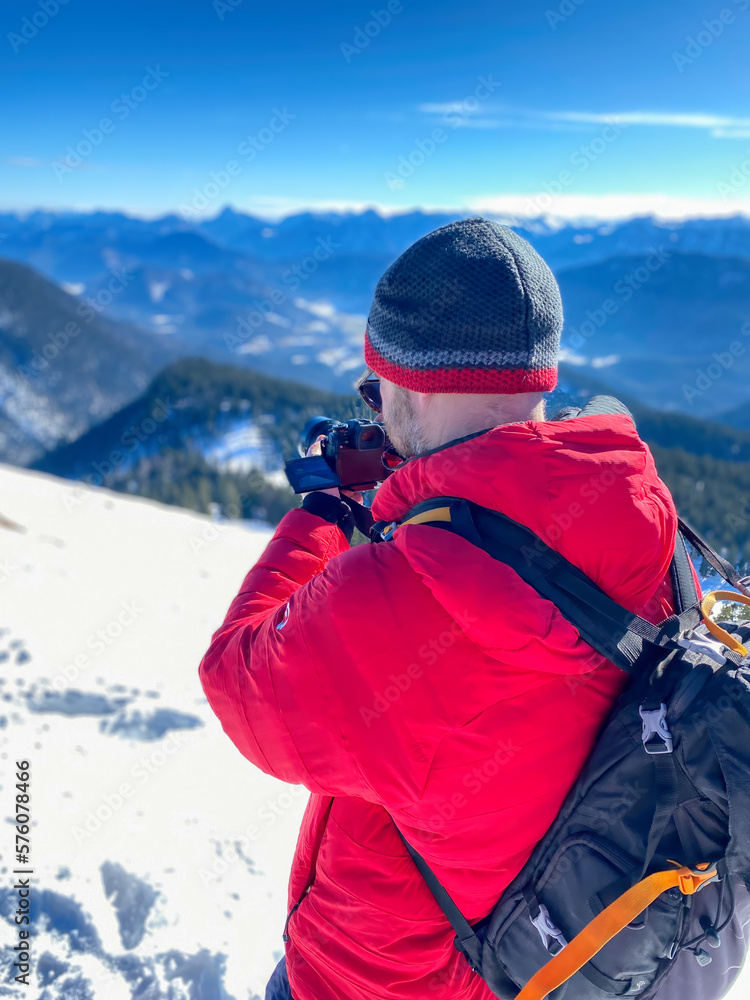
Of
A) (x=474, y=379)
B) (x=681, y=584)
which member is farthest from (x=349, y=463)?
(x=681, y=584)

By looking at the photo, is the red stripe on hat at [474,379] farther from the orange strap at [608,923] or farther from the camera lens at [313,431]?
the orange strap at [608,923]

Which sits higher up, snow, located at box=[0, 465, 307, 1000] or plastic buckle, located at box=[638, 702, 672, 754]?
plastic buckle, located at box=[638, 702, 672, 754]

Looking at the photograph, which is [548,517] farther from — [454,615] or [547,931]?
[547,931]

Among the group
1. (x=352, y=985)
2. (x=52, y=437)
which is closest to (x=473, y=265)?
(x=352, y=985)

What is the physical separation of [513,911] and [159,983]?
2.00 meters

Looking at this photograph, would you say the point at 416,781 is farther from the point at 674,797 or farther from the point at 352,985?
the point at 352,985

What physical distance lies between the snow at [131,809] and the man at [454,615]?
168 cm

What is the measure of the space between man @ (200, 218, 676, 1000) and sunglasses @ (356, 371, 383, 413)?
267 mm

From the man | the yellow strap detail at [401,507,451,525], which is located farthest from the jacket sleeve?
the yellow strap detail at [401,507,451,525]

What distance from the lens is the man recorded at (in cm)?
113

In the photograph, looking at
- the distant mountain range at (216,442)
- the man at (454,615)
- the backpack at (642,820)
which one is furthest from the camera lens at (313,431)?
the distant mountain range at (216,442)

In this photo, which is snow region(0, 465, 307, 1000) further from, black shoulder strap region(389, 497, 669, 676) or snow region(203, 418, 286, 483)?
snow region(203, 418, 286, 483)

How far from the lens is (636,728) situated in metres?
1.22

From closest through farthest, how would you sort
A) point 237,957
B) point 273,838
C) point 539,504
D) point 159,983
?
point 539,504 → point 159,983 → point 237,957 → point 273,838
